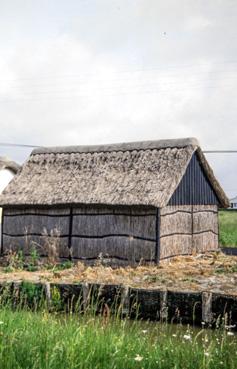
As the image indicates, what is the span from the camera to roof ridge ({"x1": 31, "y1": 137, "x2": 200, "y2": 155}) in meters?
20.5

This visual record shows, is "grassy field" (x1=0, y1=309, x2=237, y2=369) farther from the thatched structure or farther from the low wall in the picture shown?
the thatched structure

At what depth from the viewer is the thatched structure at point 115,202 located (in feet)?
61.3

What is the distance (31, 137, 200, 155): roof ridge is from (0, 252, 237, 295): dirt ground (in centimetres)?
373

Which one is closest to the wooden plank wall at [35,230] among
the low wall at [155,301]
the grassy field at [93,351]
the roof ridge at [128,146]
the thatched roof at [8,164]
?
the roof ridge at [128,146]

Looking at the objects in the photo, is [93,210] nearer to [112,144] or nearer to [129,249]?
[129,249]

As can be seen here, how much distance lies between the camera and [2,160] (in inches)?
1037

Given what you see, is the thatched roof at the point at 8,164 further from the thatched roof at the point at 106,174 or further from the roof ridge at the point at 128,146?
the thatched roof at the point at 106,174

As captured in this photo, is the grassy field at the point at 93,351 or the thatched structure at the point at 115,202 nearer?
the grassy field at the point at 93,351

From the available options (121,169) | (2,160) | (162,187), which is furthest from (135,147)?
(2,160)

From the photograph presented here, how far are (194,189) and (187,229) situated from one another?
57.5 inches

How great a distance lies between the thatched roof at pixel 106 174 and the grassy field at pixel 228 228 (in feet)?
22.4

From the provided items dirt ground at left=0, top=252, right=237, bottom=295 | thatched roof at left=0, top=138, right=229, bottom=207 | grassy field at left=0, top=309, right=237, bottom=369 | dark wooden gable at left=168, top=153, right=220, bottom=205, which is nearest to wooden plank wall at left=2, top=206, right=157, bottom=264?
thatched roof at left=0, top=138, right=229, bottom=207

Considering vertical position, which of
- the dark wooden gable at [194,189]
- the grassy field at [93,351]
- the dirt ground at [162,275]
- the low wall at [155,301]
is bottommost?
the grassy field at [93,351]

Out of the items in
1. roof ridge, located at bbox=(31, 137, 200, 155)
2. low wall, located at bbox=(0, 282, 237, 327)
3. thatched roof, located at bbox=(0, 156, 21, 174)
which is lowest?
low wall, located at bbox=(0, 282, 237, 327)
